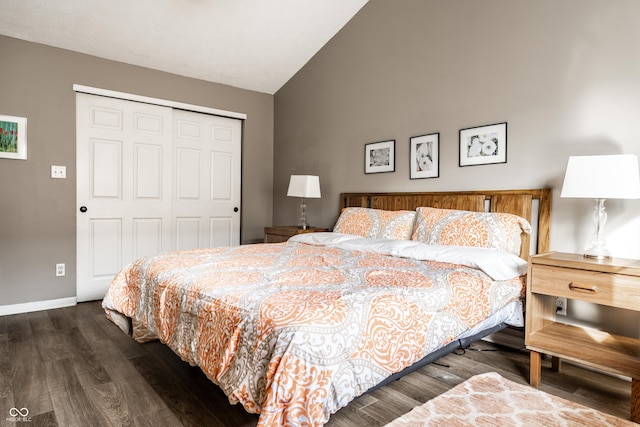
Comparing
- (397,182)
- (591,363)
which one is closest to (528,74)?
(397,182)

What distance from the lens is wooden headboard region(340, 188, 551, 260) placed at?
100 inches

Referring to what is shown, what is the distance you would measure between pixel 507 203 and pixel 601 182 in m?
0.74

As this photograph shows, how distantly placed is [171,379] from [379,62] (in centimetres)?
323

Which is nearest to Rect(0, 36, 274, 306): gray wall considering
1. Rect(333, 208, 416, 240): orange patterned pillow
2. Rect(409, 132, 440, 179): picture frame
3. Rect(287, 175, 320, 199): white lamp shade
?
Rect(287, 175, 320, 199): white lamp shade

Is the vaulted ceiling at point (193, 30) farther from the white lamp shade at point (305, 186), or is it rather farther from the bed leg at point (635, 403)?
the bed leg at point (635, 403)

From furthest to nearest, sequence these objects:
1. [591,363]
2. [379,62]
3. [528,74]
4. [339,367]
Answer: [379,62]
[528,74]
[591,363]
[339,367]

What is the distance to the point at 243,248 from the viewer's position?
110 inches

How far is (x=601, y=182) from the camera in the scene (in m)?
1.99

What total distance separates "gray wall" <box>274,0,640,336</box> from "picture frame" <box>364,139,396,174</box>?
6 cm

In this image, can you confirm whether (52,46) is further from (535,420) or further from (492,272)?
(535,420)

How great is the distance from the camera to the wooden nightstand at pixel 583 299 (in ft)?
5.90

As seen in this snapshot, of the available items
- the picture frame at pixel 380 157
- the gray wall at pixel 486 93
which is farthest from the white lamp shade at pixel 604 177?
the picture frame at pixel 380 157

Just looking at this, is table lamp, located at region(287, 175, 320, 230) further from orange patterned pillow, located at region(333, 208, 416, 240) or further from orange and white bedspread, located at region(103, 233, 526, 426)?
orange and white bedspread, located at region(103, 233, 526, 426)

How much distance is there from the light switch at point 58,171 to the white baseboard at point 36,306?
1.17 metres
